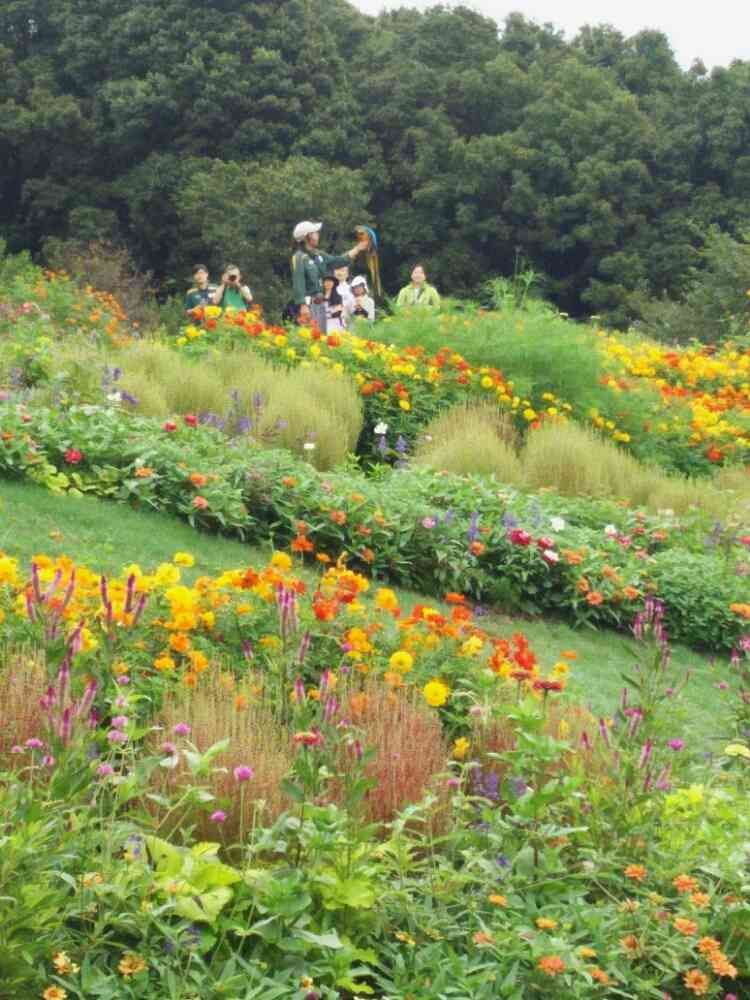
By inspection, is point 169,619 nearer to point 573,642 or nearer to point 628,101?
point 573,642

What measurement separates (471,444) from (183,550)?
3.49 meters

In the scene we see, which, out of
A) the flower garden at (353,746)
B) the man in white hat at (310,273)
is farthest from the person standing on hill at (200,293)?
the flower garden at (353,746)

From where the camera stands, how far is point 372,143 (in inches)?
1593

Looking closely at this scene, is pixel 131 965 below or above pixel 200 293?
below

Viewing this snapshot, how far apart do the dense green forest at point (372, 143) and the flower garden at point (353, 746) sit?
29005 mm

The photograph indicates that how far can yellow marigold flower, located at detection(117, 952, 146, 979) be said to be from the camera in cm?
268

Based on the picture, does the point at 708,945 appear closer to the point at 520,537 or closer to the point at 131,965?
the point at 131,965

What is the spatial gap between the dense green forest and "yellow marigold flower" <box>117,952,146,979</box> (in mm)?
33752

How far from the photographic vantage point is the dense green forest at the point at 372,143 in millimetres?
37531

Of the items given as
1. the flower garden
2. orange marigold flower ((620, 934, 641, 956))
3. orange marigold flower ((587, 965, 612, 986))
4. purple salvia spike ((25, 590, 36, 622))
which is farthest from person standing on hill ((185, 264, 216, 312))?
orange marigold flower ((587, 965, 612, 986))

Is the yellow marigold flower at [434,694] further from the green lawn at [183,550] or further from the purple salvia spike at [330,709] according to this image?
the green lawn at [183,550]

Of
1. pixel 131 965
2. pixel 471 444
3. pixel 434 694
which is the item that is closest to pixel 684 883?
pixel 434 694

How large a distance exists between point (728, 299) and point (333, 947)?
20876 millimetres

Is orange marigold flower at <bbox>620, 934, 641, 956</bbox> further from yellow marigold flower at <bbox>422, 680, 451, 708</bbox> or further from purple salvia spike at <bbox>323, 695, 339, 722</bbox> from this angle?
yellow marigold flower at <bbox>422, 680, 451, 708</bbox>
